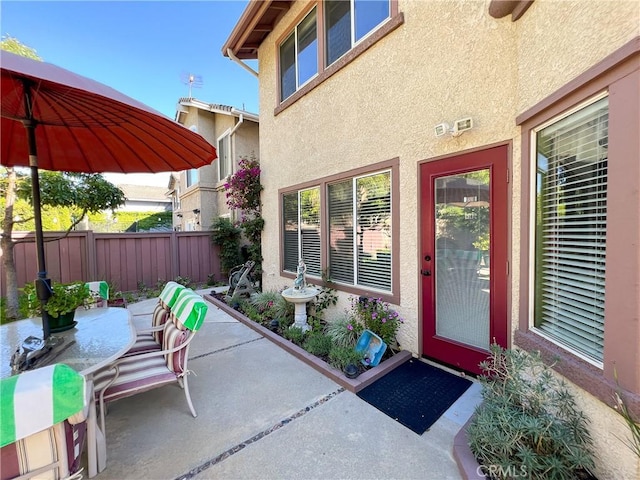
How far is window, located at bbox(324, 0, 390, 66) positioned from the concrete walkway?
17.5 ft

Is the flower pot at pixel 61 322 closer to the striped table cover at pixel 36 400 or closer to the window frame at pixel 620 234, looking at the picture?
the striped table cover at pixel 36 400

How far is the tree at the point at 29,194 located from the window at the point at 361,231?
540cm

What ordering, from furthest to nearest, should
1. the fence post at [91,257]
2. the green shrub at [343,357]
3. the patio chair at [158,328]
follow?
the fence post at [91,257] → the green shrub at [343,357] → the patio chair at [158,328]

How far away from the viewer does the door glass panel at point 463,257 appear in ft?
10.7

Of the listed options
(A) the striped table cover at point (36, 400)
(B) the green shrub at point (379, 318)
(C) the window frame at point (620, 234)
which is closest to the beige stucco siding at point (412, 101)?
(B) the green shrub at point (379, 318)

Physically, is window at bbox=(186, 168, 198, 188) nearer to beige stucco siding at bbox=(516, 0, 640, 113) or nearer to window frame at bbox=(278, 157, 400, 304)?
window frame at bbox=(278, 157, 400, 304)

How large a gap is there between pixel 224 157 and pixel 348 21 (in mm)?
8054

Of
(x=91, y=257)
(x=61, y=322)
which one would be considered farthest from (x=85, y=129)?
(x=91, y=257)

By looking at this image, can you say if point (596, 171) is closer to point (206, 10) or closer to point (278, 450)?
point (278, 450)

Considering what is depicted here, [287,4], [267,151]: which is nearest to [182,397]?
[267,151]

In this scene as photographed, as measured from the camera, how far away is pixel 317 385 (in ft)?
10.9

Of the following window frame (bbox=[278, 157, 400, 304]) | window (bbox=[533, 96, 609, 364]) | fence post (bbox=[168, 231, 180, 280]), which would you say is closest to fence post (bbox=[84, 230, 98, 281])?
fence post (bbox=[168, 231, 180, 280])

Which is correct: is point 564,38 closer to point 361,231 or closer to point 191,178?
point 361,231

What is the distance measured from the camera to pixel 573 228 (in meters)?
2.19
